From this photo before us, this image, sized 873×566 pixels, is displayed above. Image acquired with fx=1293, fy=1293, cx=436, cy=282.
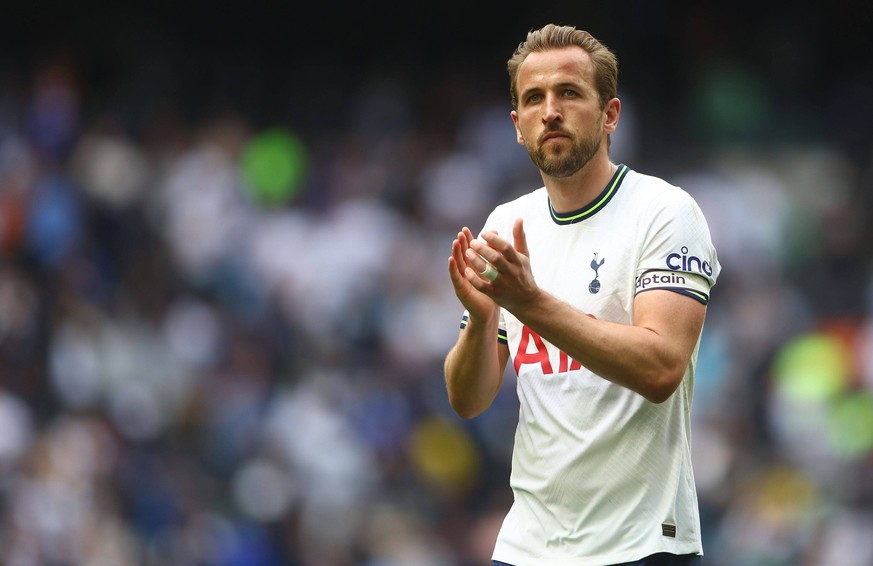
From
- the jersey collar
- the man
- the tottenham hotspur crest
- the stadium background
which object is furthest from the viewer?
the stadium background

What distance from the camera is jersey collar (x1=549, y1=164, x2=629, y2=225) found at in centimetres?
396

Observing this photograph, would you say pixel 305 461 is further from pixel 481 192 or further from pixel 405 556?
pixel 481 192

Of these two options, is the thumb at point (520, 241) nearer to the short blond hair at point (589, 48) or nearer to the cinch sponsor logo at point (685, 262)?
the cinch sponsor logo at point (685, 262)

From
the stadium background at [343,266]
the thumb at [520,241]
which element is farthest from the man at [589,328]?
the stadium background at [343,266]

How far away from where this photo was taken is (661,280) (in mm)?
3666

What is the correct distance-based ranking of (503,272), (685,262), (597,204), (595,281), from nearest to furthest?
(503,272) < (685,262) < (595,281) < (597,204)

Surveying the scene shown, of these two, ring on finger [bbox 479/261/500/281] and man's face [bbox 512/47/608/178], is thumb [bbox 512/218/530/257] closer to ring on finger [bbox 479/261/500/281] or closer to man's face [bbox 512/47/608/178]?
ring on finger [bbox 479/261/500/281]

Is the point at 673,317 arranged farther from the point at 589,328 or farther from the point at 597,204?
the point at 597,204

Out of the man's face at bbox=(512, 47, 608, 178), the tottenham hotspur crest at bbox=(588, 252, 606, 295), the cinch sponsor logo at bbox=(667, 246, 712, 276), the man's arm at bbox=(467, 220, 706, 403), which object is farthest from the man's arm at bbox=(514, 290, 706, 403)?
the man's face at bbox=(512, 47, 608, 178)

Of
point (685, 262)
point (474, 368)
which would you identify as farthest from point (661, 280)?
point (474, 368)

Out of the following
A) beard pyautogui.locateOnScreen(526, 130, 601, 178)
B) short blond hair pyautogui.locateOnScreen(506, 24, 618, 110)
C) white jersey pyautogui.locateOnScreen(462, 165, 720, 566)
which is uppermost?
short blond hair pyautogui.locateOnScreen(506, 24, 618, 110)

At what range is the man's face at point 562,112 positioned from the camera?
12.7ft

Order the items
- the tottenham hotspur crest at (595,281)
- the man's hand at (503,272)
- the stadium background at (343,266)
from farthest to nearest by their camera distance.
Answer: the stadium background at (343,266)
the tottenham hotspur crest at (595,281)
the man's hand at (503,272)

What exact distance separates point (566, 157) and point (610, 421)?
31.4 inches
